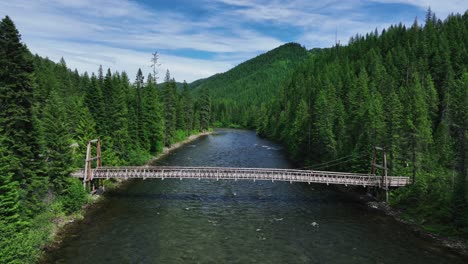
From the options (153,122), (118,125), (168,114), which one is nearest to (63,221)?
(118,125)

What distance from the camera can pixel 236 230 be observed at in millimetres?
34406

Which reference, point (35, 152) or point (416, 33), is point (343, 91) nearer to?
point (416, 33)

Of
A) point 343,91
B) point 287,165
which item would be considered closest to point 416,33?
point 343,91

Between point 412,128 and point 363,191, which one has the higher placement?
point 412,128

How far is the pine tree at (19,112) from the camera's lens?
27.1 m

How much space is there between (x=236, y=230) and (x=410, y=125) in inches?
1056

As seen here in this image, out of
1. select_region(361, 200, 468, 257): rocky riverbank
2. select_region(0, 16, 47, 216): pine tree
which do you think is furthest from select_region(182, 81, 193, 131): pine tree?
select_region(0, 16, 47, 216): pine tree

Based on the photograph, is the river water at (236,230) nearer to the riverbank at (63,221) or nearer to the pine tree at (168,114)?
the riverbank at (63,221)

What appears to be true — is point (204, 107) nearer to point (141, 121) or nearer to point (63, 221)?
point (141, 121)

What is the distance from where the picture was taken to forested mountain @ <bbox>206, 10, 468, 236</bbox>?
38688 mm

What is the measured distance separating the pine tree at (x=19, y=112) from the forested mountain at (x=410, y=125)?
39867 mm

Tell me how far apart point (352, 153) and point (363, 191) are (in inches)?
248

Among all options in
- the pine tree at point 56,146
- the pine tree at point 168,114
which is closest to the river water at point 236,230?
the pine tree at point 56,146

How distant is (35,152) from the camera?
2947 centimetres
